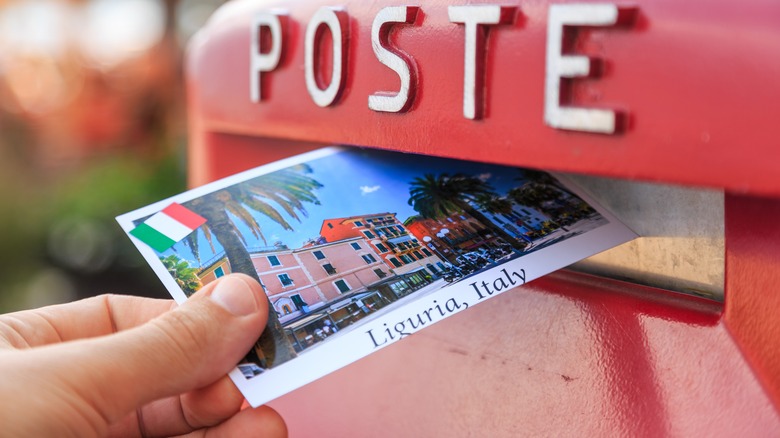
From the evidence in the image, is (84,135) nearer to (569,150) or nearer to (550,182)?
(550,182)

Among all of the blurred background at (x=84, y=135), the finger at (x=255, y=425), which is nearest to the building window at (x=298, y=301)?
the finger at (x=255, y=425)

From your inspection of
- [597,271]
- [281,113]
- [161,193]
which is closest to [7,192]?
[161,193]

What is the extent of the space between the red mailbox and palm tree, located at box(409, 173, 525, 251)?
3.1 inches

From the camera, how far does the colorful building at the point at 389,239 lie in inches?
27.8

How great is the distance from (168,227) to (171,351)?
0.54 ft

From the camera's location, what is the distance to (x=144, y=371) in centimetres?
62

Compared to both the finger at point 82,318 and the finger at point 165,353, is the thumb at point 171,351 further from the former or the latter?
the finger at point 82,318

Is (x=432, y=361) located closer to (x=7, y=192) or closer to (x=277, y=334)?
(x=277, y=334)

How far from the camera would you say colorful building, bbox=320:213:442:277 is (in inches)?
27.8

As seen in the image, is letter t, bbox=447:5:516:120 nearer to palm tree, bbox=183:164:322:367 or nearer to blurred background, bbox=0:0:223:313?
palm tree, bbox=183:164:322:367

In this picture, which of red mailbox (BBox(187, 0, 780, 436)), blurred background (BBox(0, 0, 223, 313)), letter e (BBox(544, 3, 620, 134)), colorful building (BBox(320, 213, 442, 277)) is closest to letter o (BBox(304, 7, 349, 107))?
red mailbox (BBox(187, 0, 780, 436))

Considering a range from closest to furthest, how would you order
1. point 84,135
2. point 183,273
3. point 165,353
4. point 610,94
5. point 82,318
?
point 610,94 < point 165,353 < point 183,273 < point 82,318 < point 84,135

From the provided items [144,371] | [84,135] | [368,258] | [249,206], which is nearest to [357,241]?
[368,258]

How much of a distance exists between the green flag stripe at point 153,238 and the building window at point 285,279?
4.5 inches
